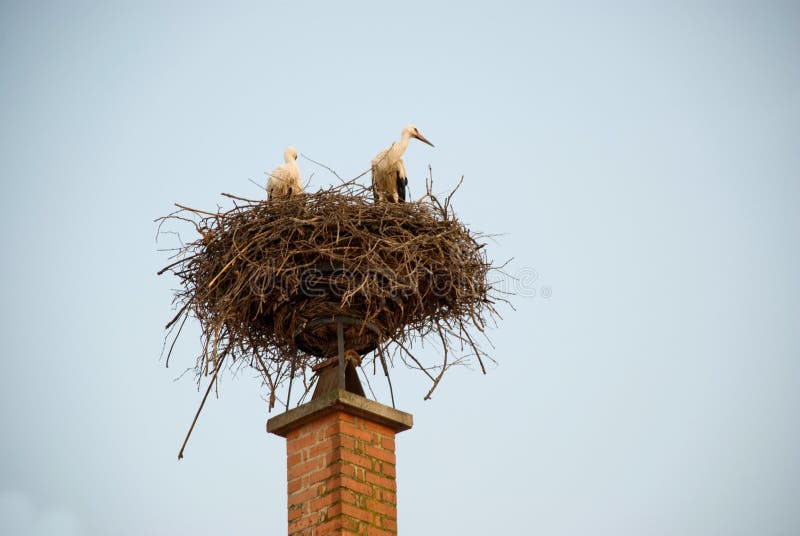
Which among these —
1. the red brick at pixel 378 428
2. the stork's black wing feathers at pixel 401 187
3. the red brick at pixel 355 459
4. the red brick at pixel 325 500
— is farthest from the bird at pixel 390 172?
the red brick at pixel 325 500

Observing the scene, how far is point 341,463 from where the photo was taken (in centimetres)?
623

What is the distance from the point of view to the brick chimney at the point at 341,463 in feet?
20.1

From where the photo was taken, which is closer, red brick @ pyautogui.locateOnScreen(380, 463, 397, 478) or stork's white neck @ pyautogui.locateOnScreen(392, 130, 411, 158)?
red brick @ pyautogui.locateOnScreen(380, 463, 397, 478)

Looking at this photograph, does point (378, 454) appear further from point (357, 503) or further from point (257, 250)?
point (257, 250)

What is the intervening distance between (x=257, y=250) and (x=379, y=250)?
2.67 ft

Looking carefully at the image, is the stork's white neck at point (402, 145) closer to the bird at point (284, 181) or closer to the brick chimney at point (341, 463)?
the bird at point (284, 181)

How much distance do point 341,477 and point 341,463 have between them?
0.32ft

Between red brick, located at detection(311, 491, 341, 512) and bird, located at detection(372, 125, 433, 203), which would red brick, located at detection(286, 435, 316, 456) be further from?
bird, located at detection(372, 125, 433, 203)

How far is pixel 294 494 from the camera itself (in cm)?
639

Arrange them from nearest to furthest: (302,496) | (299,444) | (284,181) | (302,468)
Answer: (302,496) → (302,468) → (299,444) → (284,181)

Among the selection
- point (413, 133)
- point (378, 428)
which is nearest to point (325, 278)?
point (378, 428)

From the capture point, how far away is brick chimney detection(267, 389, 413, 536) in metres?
6.14

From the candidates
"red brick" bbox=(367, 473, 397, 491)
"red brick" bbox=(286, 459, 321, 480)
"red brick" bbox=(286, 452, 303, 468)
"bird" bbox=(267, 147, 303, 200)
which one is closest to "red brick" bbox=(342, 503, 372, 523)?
"red brick" bbox=(367, 473, 397, 491)

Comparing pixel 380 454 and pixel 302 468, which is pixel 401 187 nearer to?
pixel 380 454
